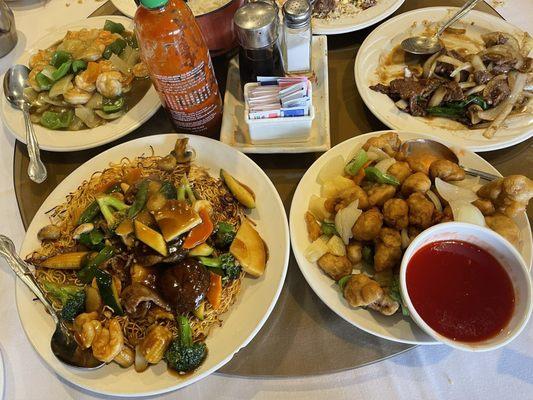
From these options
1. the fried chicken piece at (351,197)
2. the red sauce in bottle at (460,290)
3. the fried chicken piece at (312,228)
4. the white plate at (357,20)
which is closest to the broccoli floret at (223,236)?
the fried chicken piece at (312,228)

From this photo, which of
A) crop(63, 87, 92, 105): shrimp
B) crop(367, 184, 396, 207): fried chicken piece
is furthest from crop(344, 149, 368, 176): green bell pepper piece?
crop(63, 87, 92, 105): shrimp

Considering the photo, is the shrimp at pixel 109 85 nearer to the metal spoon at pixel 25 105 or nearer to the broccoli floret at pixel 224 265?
the metal spoon at pixel 25 105

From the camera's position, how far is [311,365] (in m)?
1.29

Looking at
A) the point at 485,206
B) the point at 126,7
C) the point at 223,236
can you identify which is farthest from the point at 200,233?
the point at 126,7

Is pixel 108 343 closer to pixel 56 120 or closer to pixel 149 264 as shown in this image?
pixel 149 264

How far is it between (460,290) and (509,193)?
1.15 feet

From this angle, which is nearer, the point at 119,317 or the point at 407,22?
the point at 119,317

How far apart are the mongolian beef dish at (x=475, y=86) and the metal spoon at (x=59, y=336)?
1.46m

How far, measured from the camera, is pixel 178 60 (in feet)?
4.58

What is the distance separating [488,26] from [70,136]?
192 cm

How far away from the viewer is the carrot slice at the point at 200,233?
1.32m

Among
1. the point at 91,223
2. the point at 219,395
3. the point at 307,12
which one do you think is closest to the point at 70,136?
the point at 91,223

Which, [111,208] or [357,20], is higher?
[357,20]

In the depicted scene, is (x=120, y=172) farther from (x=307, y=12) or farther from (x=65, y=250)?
(x=307, y=12)
